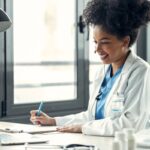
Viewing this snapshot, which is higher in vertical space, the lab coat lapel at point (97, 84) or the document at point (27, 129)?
the lab coat lapel at point (97, 84)

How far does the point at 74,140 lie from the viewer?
73.8 inches

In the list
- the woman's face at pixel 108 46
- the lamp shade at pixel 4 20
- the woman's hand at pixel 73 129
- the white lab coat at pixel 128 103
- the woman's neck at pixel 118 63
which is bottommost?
the woman's hand at pixel 73 129

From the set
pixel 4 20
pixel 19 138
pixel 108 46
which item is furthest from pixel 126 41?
pixel 19 138

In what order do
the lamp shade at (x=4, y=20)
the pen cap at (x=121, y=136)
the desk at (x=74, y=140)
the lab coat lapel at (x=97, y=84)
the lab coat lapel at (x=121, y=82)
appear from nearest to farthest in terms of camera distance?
the pen cap at (x=121, y=136)
the desk at (x=74, y=140)
the lamp shade at (x=4, y=20)
the lab coat lapel at (x=121, y=82)
the lab coat lapel at (x=97, y=84)

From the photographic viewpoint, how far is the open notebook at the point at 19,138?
1.77 m

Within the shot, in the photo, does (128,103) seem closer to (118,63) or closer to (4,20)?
(118,63)

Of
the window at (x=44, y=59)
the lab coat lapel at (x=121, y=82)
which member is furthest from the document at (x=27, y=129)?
the window at (x=44, y=59)

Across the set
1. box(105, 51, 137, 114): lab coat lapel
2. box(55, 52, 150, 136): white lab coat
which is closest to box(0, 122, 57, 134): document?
box(55, 52, 150, 136): white lab coat

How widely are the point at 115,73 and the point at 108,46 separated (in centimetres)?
17

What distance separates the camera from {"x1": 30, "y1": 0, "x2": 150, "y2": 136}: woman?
2095 mm

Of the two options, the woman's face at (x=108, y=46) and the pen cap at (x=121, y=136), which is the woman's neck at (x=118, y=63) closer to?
the woman's face at (x=108, y=46)

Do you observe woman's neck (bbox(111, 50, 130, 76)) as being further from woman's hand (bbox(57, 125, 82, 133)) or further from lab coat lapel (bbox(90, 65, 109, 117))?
woman's hand (bbox(57, 125, 82, 133))

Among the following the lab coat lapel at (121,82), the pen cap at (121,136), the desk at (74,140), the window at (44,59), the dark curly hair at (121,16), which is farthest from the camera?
the window at (44,59)

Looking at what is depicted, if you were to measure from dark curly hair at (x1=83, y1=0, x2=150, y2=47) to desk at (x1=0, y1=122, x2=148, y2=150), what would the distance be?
2.14ft
